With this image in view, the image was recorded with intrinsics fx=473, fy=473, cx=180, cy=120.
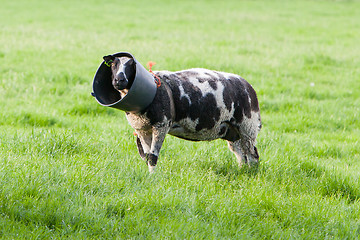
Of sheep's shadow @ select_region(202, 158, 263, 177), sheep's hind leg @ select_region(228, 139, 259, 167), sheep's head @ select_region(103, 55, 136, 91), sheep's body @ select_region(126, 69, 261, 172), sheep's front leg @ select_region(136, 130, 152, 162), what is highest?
sheep's head @ select_region(103, 55, 136, 91)

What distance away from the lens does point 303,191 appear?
17.2 feet

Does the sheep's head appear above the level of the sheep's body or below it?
above

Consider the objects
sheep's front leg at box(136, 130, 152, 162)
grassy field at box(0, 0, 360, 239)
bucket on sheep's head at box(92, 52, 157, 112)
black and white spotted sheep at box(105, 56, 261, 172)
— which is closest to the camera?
grassy field at box(0, 0, 360, 239)

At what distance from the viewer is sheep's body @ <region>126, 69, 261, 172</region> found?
4.75 metres

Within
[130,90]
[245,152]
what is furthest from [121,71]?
[245,152]

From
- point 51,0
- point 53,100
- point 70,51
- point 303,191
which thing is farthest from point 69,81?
point 51,0

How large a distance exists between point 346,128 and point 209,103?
168 inches

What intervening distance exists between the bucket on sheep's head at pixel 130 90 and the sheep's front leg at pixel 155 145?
1.02ft

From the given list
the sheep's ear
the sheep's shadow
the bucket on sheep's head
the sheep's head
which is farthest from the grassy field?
the sheep's ear

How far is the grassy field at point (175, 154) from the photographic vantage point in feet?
13.6

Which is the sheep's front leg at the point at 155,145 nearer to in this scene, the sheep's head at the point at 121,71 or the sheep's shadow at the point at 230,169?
the sheep's head at the point at 121,71

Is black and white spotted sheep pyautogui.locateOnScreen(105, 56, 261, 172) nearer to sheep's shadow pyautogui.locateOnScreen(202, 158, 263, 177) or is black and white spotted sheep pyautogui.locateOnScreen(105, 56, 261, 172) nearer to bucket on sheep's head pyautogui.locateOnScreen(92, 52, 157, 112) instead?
bucket on sheep's head pyautogui.locateOnScreen(92, 52, 157, 112)

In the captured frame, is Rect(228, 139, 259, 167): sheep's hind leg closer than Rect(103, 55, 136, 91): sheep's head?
No

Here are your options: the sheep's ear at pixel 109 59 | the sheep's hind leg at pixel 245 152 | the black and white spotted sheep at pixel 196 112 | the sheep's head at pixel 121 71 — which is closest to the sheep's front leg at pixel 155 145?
the black and white spotted sheep at pixel 196 112
